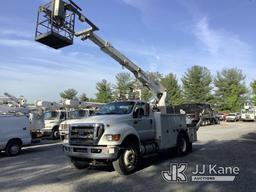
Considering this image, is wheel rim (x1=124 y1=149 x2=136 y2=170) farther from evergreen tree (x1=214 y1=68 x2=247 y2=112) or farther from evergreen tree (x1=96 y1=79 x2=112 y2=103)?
evergreen tree (x1=214 y1=68 x2=247 y2=112)

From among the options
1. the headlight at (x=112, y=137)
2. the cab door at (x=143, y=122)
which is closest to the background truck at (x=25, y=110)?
the cab door at (x=143, y=122)

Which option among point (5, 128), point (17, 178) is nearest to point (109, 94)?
point (5, 128)

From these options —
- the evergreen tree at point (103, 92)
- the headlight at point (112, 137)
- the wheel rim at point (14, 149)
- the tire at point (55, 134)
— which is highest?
the evergreen tree at point (103, 92)

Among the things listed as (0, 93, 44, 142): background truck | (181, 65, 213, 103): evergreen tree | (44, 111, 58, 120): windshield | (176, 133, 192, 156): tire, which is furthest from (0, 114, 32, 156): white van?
(181, 65, 213, 103): evergreen tree

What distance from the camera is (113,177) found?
1007 cm

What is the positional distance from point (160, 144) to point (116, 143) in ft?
9.98

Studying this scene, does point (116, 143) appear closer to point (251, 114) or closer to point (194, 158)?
point (194, 158)

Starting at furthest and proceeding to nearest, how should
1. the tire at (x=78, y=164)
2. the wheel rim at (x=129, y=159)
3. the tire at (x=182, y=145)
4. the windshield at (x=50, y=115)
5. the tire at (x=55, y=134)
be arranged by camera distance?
1. the windshield at (x=50, y=115)
2. the tire at (x=55, y=134)
3. the tire at (x=182, y=145)
4. the tire at (x=78, y=164)
5. the wheel rim at (x=129, y=159)

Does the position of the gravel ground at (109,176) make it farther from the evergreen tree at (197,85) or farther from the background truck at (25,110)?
the evergreen tree at (197,85)

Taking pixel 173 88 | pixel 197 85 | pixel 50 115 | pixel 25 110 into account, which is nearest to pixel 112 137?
pixel 25 110

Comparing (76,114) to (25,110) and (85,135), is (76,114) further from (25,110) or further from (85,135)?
(85,135)

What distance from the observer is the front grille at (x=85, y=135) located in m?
10.3

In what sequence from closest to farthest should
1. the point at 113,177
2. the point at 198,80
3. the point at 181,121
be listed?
the point at 113,177
the point at 181,121
the point at 198,80

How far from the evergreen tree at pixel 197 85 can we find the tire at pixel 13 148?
2749 inches
